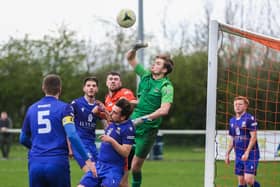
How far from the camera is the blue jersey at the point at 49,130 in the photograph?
721 cm

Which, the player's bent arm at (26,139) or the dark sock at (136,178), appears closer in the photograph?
the player's bent arm at (26,139)

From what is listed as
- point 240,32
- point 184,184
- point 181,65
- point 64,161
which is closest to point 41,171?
point 64,161

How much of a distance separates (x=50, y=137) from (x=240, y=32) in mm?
3775

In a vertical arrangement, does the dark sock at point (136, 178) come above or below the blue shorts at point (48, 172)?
below

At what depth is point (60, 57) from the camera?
38156 mm

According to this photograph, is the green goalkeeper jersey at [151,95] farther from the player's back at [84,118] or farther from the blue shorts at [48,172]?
the blue shorts at [48,172]

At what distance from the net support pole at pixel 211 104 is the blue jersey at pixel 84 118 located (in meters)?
1.60

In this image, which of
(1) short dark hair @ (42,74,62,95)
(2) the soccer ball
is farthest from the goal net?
(1) short dark hair @ (42,74,62,95)

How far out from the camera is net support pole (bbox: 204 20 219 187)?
31.0 ft

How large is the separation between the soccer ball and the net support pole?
→ 196 cm

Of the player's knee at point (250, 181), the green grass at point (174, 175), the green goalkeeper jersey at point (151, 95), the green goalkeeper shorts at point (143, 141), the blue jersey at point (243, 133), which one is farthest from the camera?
the green grass at point (174, 175)


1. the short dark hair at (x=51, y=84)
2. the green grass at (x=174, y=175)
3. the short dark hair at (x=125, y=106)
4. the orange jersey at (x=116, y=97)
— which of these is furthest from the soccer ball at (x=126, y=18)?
the green grass at (x=174, y=175)

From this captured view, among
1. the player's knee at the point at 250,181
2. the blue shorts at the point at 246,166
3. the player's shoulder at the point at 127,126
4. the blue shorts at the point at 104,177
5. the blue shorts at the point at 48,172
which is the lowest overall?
the player's knee at the point at 250,181

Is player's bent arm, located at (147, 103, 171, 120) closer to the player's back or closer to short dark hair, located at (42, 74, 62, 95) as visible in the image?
the player's back
